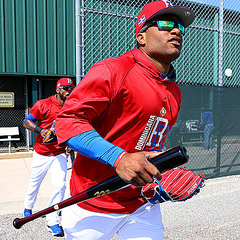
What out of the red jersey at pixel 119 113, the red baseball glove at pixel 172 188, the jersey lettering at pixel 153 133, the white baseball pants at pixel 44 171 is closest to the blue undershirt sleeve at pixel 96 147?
the red jersey at pixel 119 113

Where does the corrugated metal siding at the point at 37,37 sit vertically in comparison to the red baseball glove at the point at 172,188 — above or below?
above

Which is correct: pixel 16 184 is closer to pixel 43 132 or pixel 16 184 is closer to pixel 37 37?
pixel 43 132

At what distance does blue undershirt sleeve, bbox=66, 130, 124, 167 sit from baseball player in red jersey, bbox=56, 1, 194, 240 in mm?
96

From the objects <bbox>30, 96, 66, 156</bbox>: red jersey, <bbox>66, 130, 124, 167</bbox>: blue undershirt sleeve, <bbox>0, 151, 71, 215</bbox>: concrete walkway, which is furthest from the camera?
<bbox>0, 151, 71, 215</bbox>: concrete walkway

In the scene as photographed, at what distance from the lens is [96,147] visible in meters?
1.41

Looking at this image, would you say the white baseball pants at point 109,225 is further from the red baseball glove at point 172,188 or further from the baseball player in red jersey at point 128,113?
the red baseball glove at point 172,188

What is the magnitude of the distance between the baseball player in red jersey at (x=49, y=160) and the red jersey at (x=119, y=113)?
2051mm

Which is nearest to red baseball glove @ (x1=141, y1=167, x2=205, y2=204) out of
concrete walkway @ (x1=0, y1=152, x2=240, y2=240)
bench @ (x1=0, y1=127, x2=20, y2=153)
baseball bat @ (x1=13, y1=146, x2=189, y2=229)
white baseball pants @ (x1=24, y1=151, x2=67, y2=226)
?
baseball bat @ (x1=13, y1=146, x2=189, y2=229)

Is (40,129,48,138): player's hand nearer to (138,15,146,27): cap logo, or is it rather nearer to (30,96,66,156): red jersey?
(30,96,66,156): red jersey

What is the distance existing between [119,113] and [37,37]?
8.61 m

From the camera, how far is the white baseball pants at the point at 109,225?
6.06ft

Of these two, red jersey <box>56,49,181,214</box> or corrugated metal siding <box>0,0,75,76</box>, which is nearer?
red jersey <box>56,49,181,214</box>

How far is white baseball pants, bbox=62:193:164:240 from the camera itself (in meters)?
1.85

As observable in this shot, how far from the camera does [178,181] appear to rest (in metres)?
1.88
